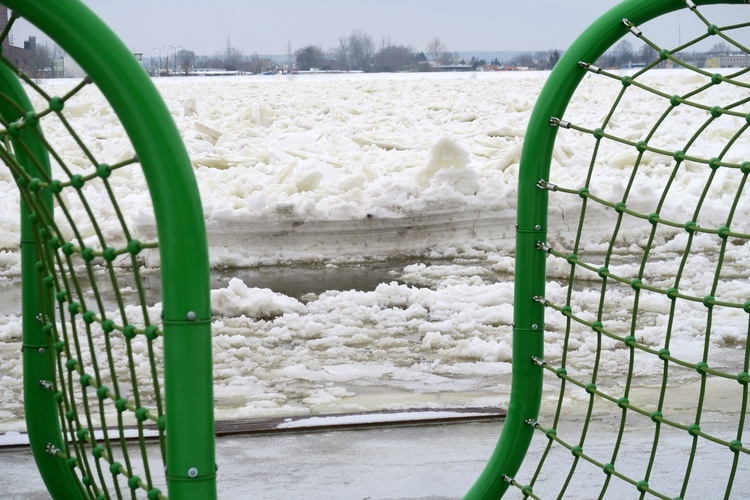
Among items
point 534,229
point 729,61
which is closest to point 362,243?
point 729,61

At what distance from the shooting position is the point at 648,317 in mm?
4246

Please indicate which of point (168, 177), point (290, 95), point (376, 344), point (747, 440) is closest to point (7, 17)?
point (168, 177)

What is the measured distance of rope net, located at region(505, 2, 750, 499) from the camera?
1784 millimetres

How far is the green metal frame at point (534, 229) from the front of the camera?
6.25 ft

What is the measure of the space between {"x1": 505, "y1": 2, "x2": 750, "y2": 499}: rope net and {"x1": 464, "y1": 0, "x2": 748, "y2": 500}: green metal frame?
0.02 meters

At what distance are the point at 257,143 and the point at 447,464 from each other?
234 inches

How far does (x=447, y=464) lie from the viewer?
8.25 ft

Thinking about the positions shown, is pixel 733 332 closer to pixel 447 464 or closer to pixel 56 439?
pixel 447 464

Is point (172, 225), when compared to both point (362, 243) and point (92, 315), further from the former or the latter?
point (362, 243)

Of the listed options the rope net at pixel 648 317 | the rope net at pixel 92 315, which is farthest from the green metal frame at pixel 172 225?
the rope net at pixel 648 317

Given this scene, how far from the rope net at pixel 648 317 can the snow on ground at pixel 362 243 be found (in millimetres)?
45

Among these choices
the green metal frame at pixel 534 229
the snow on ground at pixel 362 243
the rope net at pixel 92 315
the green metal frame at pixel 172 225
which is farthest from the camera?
the snow on ground at pixel 362 243

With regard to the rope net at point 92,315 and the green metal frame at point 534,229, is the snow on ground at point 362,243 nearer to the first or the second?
the rope net at point 92,315

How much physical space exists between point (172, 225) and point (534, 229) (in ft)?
3.37
